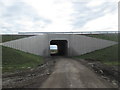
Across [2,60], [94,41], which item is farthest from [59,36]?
[2,60]

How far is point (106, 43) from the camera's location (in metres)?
43.2

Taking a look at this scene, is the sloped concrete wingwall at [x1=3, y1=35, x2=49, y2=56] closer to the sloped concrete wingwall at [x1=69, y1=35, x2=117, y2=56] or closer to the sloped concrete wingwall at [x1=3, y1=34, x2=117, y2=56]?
the sloped concrete wingwall at [x1=3, y1=34, x2=117, y2=56]

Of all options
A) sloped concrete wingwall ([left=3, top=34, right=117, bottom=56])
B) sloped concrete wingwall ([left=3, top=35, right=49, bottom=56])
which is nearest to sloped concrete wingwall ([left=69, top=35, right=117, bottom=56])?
sloped concrete wingwall ([left=3, top=34, right=117, bottom=56])

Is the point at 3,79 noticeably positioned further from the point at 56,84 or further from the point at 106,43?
the point at 106,43

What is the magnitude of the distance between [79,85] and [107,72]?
6.82 meters

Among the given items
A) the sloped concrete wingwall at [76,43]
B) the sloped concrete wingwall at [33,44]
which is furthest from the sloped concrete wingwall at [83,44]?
the sloped concrete wingwall at [33,44]

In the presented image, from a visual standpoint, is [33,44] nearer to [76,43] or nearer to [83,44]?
[76,43]

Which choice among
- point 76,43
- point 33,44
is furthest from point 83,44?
point 33,44

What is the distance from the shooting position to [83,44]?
42344 mm

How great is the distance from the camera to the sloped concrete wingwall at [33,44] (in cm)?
3378

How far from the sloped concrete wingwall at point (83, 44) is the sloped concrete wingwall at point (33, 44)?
6775mm

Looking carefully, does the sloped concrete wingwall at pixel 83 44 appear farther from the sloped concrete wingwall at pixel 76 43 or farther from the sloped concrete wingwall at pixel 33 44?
the sloped concrete wingwall at pixel 33 44

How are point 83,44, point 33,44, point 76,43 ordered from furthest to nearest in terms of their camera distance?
point 76,43 < point 83,44 < point 33,44

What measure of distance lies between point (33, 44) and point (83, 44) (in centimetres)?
1283
